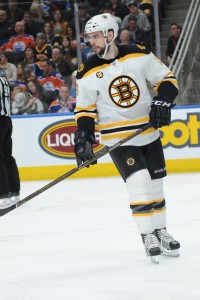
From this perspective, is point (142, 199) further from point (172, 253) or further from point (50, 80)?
point (50, 80)

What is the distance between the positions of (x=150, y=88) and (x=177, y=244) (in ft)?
2.90

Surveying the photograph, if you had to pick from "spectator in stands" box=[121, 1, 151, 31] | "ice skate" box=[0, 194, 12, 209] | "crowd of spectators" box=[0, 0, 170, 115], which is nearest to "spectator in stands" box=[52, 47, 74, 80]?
Result: "crowd of spectators" box=[0, 0, 170, 115]

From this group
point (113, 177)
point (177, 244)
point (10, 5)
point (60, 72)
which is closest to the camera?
point (177, 244)

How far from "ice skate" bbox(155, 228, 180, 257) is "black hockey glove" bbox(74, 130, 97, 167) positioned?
0.58 meters

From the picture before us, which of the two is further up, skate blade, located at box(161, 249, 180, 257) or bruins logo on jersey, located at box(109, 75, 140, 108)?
bruins logo on jersey, located at box(109, 75, 140, 108)

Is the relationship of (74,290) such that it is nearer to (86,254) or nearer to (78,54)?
(86,254)

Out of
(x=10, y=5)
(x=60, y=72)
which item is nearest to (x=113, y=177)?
(x=60, y=72)

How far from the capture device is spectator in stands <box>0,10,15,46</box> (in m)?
10.1

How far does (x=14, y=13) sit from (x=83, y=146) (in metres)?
5.96

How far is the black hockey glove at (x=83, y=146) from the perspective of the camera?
14.4ft

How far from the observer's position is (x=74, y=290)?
3.86 m

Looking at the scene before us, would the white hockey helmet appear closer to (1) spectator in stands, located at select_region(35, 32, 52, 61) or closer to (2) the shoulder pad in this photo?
(2) the shoulder pad

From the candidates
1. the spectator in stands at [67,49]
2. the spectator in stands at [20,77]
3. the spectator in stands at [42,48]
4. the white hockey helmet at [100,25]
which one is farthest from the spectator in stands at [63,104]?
the white hockey helmet at [100,25]

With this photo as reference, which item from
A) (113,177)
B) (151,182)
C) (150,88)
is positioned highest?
(150,88)
